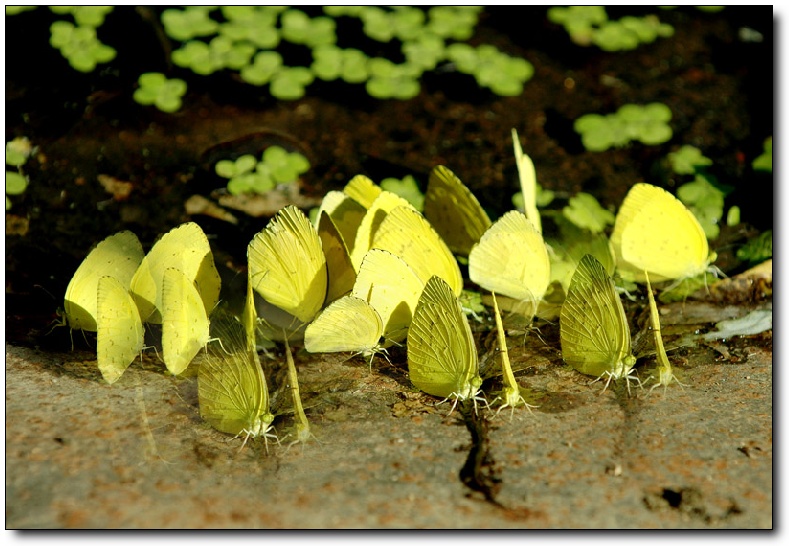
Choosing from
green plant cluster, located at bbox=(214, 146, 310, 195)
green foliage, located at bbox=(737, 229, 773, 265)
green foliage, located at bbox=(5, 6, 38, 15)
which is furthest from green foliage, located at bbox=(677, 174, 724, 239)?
green foliage, located at bbox=(5, 6, 38, 15)

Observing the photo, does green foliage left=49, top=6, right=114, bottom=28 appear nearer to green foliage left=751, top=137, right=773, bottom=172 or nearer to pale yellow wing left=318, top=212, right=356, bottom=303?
pale yellow wing left=318, top=212, right=356, bottom=303

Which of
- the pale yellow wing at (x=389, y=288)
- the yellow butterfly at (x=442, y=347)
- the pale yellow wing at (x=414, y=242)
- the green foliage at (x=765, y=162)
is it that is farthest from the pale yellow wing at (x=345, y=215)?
the green foliage at (x=765, y=162)

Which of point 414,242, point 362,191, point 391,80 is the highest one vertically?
point 391,80

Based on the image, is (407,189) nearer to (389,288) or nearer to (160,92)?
(389,288)

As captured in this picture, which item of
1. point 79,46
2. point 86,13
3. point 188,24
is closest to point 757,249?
point 188,24

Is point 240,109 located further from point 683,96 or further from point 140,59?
point 683,96
